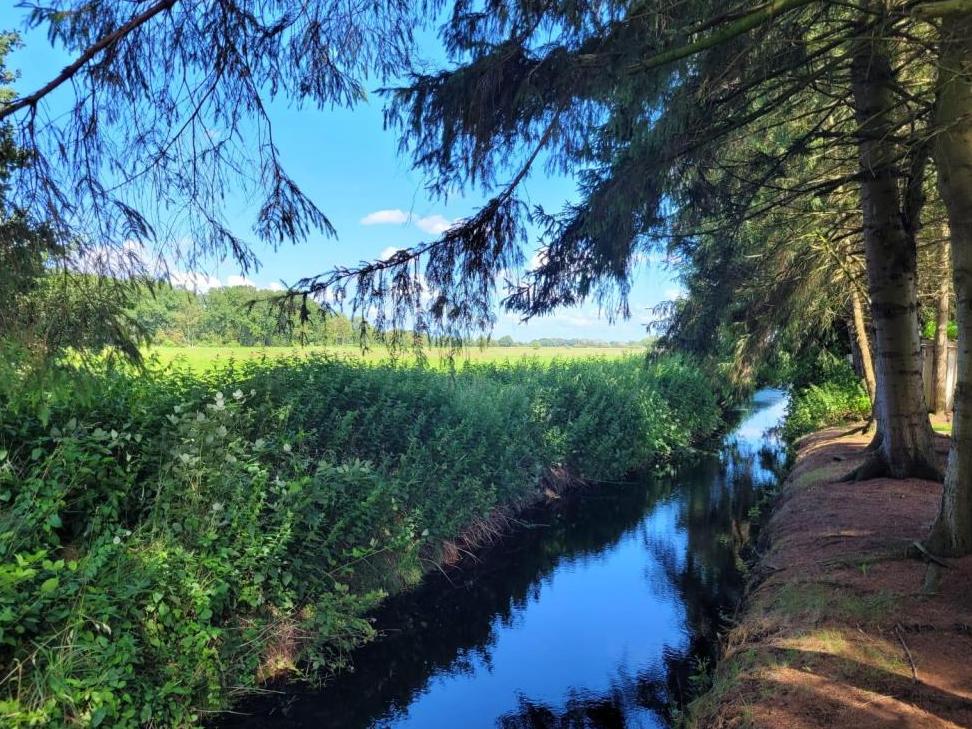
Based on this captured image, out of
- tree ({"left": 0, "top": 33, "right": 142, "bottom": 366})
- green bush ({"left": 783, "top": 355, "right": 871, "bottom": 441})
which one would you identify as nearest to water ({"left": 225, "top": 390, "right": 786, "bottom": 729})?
tree ({"left": 0, "top": 33, "right": 142, "bottom": 366})

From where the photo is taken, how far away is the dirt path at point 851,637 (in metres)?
3.10

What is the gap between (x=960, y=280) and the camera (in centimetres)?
432

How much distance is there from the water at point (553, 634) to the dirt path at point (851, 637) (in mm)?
1115

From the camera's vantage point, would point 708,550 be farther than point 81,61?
Yes

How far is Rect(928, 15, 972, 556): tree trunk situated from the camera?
4.28 m

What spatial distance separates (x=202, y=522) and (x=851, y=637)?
14.6ft

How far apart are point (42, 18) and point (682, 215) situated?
5.20 meters

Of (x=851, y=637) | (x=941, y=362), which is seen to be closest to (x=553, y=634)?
(x=851, y=637)

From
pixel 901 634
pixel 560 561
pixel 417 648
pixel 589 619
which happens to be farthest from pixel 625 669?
pixel 560 561

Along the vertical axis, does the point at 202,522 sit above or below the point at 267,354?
below

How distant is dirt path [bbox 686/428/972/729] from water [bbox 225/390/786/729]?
111 centimetres

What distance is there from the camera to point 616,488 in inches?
513

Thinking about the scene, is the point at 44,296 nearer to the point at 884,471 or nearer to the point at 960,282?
the point at 960,282

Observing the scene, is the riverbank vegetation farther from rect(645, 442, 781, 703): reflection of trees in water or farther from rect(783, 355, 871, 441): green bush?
rect(783, 355, 871, 441): green bush
